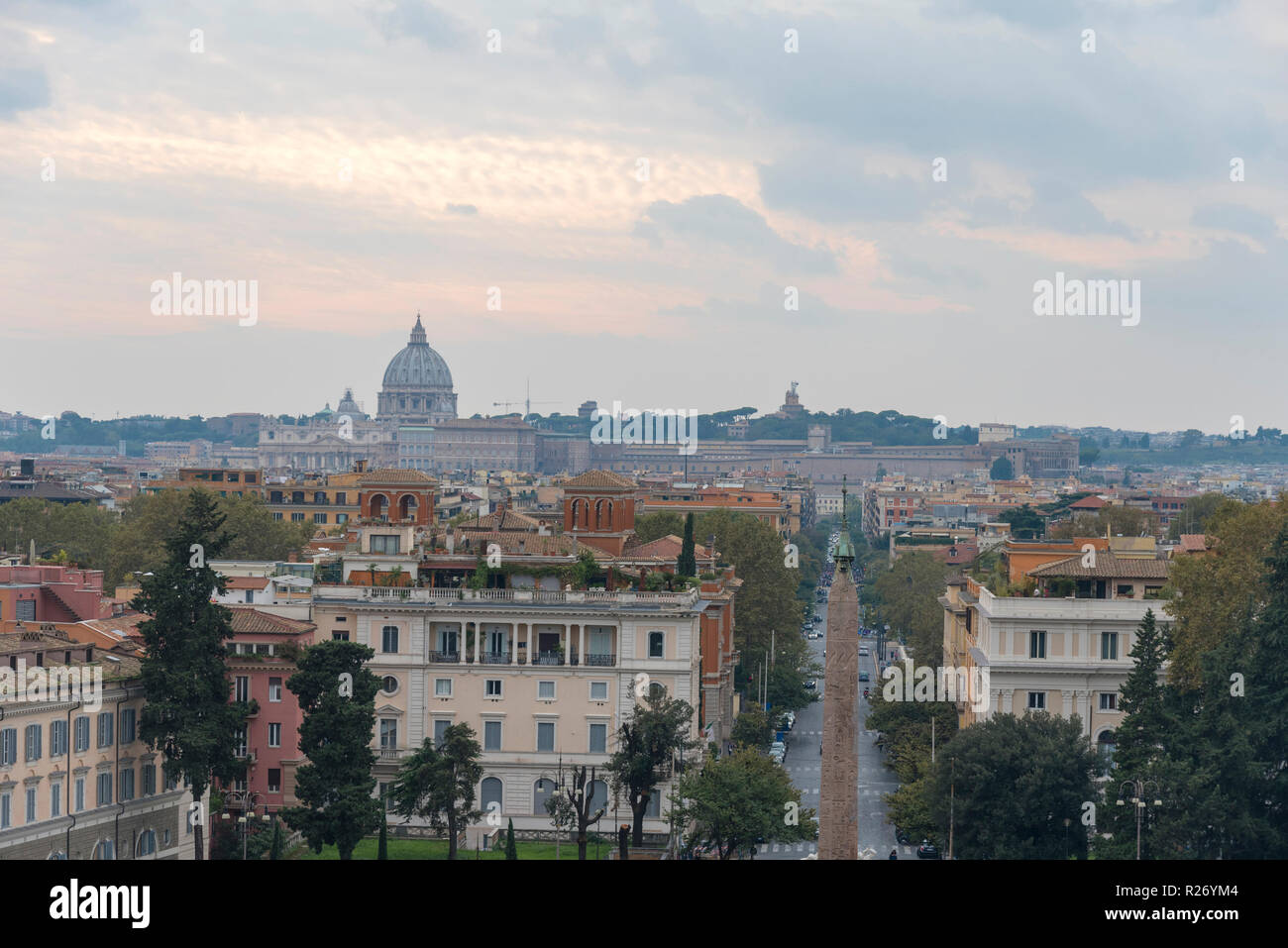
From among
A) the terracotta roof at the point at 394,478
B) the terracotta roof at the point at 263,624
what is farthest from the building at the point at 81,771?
the terracotta roof at the point at 394,478

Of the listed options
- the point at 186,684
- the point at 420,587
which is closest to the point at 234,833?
the point at 186,684

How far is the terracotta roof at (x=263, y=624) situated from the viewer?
144 ft

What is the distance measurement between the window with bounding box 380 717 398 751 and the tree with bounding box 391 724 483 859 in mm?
2888

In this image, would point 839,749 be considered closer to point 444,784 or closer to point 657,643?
point 444,784

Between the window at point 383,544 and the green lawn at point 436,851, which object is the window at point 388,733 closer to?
the green lawn at point 436,851

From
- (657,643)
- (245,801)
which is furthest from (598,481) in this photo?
(245,801)

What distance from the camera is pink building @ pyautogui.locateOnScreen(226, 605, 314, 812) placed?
42.9 m

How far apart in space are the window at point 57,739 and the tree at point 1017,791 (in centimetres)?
1622

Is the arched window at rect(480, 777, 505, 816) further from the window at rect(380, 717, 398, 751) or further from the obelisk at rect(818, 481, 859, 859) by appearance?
the obelisk at rect(818, 481, 859, 859)

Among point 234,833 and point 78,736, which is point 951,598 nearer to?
point 234,833

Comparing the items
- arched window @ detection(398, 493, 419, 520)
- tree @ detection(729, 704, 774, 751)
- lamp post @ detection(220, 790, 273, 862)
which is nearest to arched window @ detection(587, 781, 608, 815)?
lamp post @ detection(220, 790, 273, 862)

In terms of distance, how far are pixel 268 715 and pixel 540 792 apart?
6.14 meters

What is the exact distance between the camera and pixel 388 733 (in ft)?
148

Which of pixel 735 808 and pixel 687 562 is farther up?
pixel 687 562
